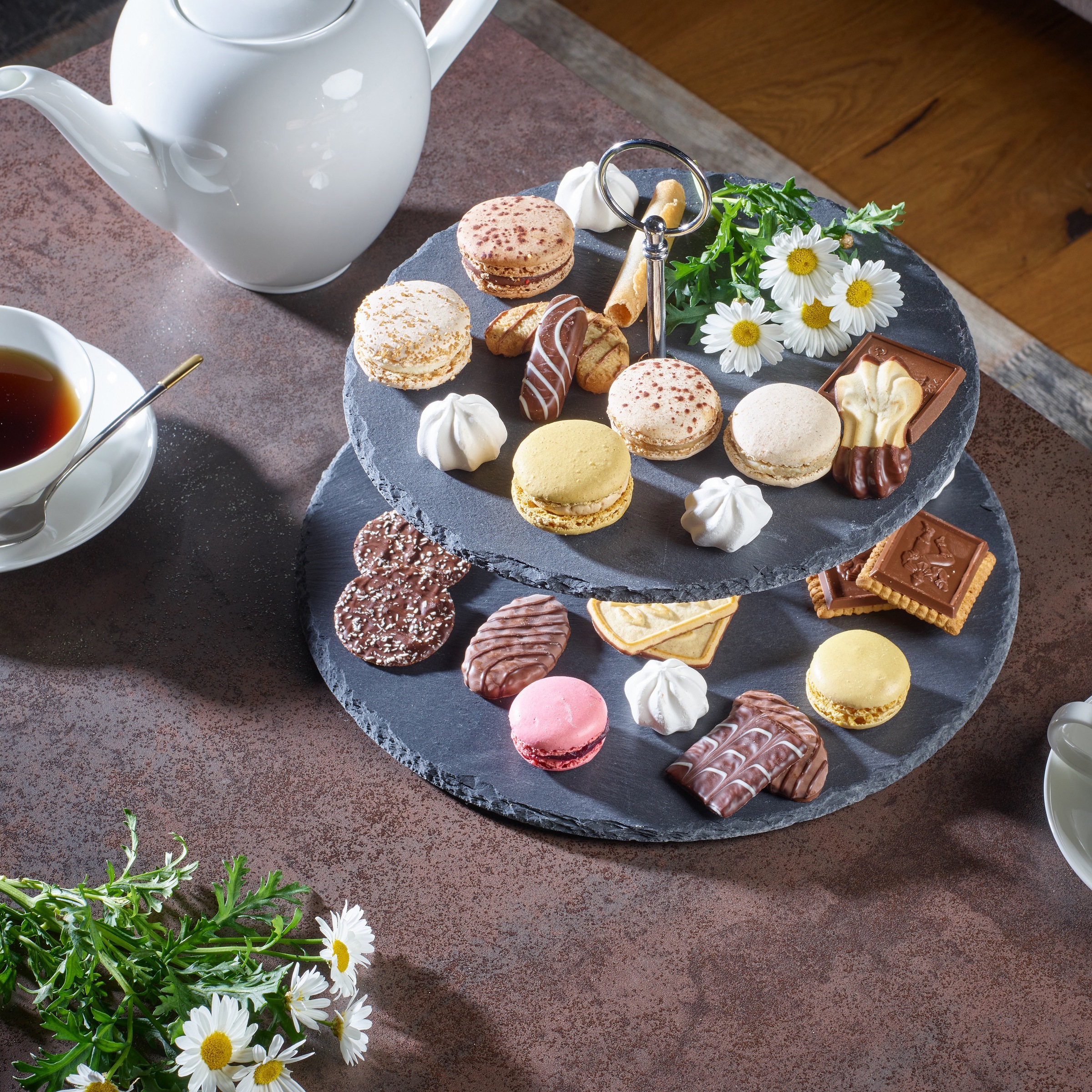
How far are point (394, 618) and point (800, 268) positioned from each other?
47 centimetres

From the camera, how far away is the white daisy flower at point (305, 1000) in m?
0.81

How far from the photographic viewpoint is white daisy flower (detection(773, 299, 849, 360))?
35.9 inches

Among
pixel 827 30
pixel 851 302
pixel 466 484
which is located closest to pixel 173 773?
pixel 466 484

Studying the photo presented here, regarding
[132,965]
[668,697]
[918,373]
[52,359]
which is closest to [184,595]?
[52,359]

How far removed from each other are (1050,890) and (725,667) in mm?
319

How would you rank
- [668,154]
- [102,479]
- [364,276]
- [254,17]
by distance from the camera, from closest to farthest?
[668,154] → [254,17] → [102,479] → [364,276]

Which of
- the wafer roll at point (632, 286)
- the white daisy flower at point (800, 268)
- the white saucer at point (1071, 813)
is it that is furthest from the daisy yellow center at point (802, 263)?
the white saucer at point (1071, 813)

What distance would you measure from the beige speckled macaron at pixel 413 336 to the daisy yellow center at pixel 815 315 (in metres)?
0.28

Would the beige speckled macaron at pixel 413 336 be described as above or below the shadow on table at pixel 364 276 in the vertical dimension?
above

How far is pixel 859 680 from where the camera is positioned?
3.08 feet

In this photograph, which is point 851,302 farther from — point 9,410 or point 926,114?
point 926,114

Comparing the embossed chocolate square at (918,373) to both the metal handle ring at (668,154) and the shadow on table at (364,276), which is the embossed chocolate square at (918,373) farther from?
the shadow on table at (364,276)

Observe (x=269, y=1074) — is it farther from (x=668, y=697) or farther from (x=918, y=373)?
(x=918, y=373)

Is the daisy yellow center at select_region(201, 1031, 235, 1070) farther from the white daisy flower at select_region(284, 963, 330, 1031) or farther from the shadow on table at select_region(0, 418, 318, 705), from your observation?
the shadow on table at select_region(0, 418, 318, 705)
